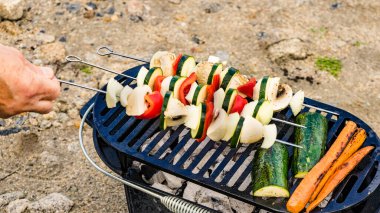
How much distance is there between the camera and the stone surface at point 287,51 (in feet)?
17.7

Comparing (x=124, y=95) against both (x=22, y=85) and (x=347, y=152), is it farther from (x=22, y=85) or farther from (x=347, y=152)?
(x=347, y=152)

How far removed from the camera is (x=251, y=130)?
2.80 metres

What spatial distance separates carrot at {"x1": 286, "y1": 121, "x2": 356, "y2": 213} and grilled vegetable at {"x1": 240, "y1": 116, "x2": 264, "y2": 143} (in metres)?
0.33

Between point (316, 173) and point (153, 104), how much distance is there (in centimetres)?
94

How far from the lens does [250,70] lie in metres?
5.33

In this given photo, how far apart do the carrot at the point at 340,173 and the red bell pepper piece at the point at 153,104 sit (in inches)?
38.7

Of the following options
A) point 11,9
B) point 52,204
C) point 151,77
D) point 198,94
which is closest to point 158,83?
point 151,77

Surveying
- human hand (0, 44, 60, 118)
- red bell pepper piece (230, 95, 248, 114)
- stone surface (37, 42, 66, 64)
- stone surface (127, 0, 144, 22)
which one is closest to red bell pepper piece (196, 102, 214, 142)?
red bell pepper piece (230, 95, 248, 114)

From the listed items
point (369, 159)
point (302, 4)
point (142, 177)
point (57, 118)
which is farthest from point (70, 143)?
point (302, 4)

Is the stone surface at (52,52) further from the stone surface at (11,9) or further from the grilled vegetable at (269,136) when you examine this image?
the grilled vegetable at (269,136)

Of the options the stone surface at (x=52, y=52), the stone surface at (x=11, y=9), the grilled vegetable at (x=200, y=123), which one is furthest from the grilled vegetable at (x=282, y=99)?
the stone surface at (x=11, y=9)

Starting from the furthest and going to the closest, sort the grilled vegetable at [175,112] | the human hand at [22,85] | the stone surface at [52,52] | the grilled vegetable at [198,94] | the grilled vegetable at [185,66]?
the stone surface at [52,52]
the grilled vegetable at [185,66]
the grilled vegetable at [198,94]
the grilled vegetable at [175,112]
the human hand at [22,85]

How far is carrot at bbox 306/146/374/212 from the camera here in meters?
2.62

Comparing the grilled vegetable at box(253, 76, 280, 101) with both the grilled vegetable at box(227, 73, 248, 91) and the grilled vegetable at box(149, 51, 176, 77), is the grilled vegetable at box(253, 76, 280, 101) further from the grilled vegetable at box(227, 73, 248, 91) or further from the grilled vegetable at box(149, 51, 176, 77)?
the grilled vegetable at box(149, 51, 176, 77)
